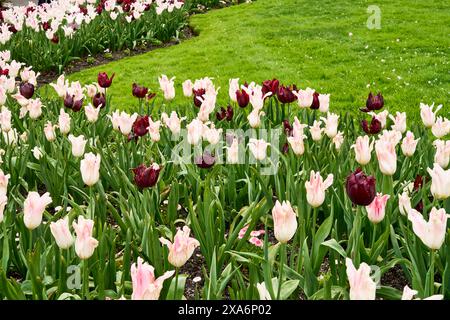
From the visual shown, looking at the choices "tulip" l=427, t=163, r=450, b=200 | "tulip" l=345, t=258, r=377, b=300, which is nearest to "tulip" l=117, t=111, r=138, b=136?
"tulip" l=427, t=163, r=450, b=200

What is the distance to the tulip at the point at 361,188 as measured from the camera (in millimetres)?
2225

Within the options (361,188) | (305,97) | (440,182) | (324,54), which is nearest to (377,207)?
(361,188)

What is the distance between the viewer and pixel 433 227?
6.68 feet

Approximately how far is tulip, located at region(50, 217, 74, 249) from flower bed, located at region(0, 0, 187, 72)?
278 inches

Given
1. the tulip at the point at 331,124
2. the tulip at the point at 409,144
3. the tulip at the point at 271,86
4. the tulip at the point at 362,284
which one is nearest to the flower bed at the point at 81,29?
the tulip at the point at 271,86

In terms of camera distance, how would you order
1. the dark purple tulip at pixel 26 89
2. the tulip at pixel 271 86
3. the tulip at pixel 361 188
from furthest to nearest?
the dark purple tulip at pixel 26 89
the tulip at pixel 271 86
the tulip at pixel 361 188

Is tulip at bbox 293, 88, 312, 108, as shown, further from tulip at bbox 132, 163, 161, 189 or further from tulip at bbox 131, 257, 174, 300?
tulip at bbox 131, 257, 174, 300

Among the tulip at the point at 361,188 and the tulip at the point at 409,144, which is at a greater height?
the tulip at the point at 361,188

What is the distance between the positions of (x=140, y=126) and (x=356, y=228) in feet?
5.46

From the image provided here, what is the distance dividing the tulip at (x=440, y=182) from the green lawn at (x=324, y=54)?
429 cm

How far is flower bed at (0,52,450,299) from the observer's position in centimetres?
223

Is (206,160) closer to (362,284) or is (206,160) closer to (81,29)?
(362,284)

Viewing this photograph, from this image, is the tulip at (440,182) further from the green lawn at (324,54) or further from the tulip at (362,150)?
the green lawn at (324,54)
